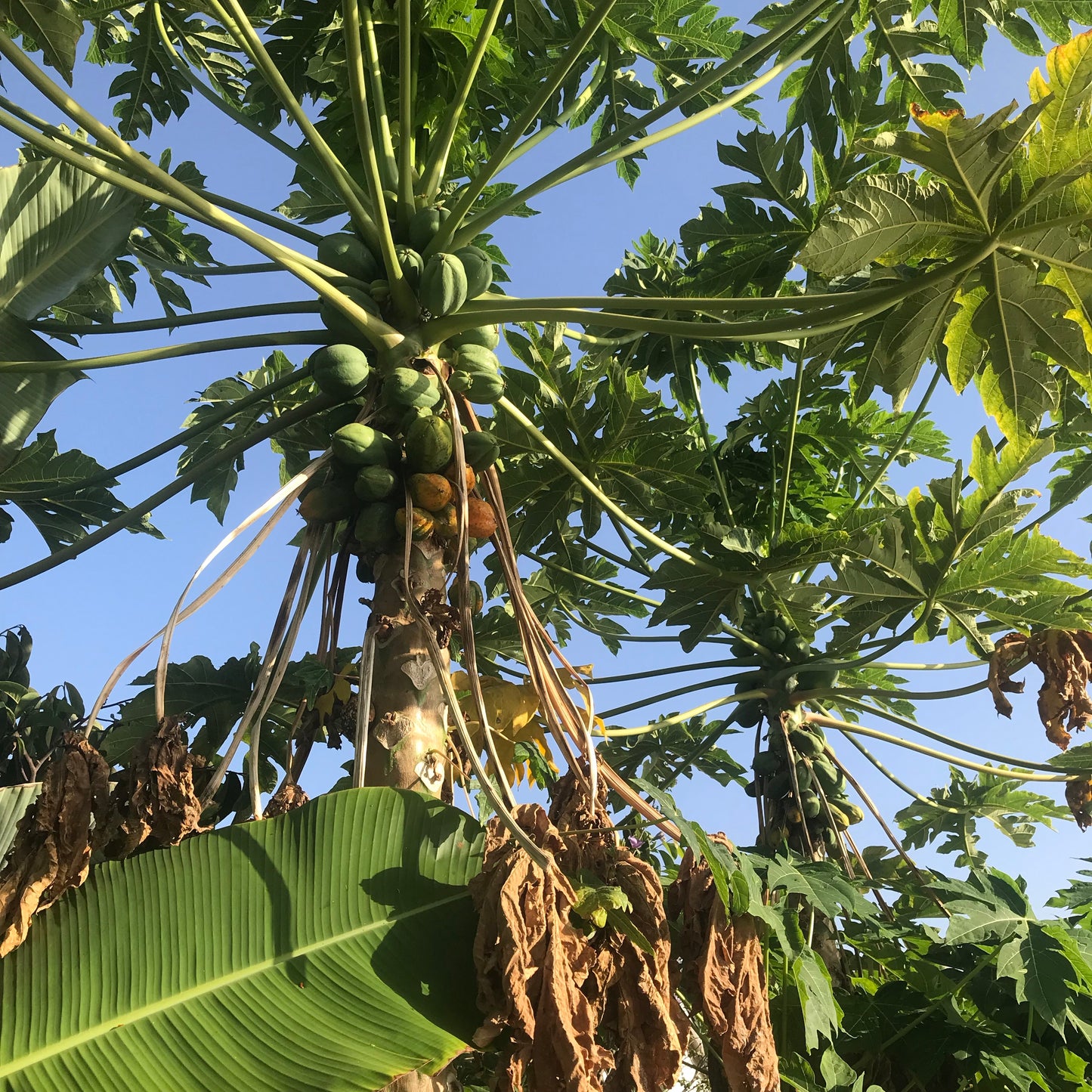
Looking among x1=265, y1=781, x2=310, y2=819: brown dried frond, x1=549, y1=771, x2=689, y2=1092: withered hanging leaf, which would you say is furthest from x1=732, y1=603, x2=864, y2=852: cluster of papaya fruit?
x1=265, y1=781, x2=310, y2=819: brown dried frond

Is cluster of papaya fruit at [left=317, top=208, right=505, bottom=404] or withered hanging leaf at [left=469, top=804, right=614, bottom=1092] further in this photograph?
cluster of papaya fruit at [left=317, top=208, right=505, bottom=404]

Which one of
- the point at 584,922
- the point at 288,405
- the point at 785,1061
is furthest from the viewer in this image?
the point at 288,405

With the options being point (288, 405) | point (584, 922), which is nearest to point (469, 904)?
point (584, 922)

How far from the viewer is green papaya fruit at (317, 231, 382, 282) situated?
2633 millimetres

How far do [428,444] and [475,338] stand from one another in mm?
571

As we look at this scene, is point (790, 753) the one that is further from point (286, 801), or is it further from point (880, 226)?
point (286, 801)

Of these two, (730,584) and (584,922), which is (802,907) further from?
(584,922)

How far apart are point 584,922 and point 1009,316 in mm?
1788

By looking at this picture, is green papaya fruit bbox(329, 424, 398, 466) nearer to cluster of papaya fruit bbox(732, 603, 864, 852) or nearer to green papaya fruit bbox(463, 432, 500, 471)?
green papaya fruit bbox(463, 432, 500, 471)

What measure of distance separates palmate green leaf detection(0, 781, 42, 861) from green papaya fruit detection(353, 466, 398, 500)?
88cm

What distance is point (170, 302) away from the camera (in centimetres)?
409

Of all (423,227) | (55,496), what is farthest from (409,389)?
(55,496)

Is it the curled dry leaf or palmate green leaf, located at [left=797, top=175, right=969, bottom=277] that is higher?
palmate green leaf, located at [left=797, top=175, right=969, bottom=277]

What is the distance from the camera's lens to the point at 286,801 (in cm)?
191
